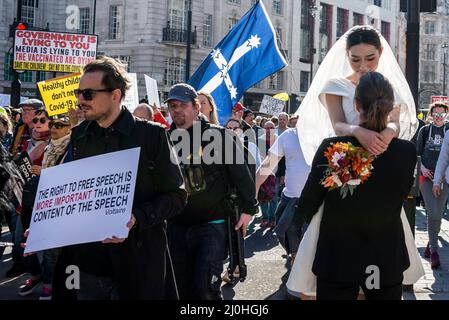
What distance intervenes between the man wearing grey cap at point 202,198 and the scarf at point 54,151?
1.21m

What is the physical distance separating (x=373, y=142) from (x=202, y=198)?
1950 millimetres

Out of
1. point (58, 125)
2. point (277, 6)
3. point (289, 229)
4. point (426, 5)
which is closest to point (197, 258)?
point (58, 125)

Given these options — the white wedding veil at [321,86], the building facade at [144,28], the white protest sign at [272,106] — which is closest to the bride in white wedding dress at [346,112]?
the white wedding veil at [321,86]

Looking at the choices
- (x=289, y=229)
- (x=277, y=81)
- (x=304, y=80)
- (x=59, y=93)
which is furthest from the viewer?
(x=304, y=80)

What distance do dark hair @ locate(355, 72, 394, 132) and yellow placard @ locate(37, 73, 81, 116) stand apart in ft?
23.2

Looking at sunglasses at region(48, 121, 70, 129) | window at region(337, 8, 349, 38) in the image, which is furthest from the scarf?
window at region(337, 8, 349, 38)

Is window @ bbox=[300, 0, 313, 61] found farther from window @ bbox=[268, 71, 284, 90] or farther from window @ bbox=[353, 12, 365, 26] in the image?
window @ bbox=[353, 12, 365, 26]

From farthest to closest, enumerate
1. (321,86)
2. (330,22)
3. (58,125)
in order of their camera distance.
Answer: (330,22) → (58,125) → (321,86)

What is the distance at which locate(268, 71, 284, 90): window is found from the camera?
4597 centimetres

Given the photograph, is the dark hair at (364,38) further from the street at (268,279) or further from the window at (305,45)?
the window at (305,45)

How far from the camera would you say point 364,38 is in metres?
3.73

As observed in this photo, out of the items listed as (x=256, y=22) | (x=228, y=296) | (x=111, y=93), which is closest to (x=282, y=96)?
(x=256, y=22)

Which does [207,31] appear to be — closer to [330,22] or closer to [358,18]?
[330,22]
